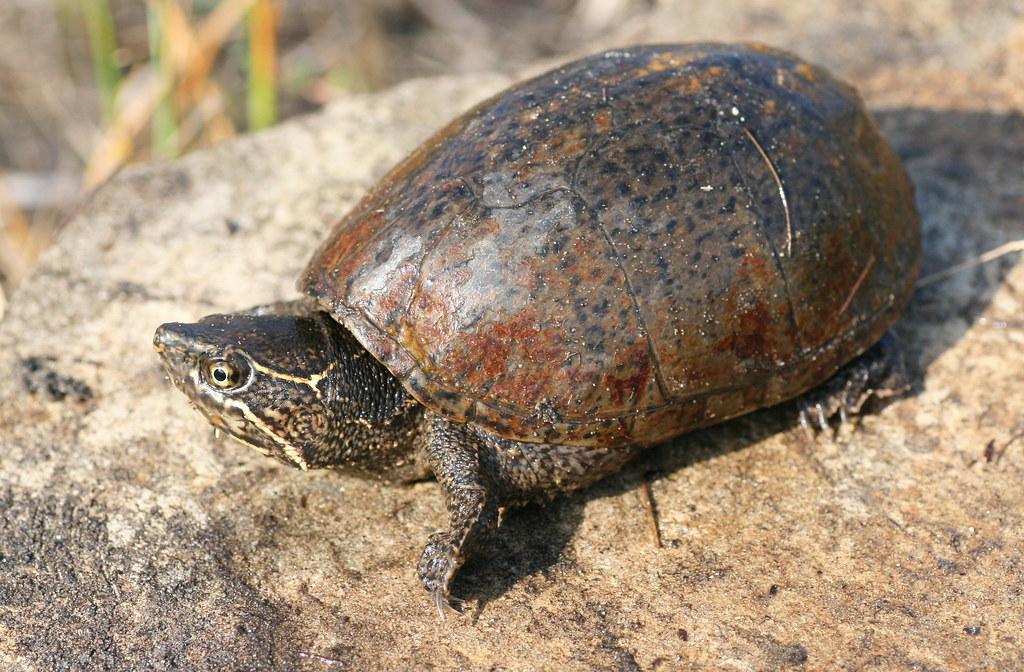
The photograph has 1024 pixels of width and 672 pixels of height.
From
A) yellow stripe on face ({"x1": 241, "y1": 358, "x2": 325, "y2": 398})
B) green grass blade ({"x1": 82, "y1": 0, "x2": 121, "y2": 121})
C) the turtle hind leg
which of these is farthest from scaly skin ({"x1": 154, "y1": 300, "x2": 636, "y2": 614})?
green grass blade ({"x1": 82, "y1": 0, "x2": 121, "y2": 121})

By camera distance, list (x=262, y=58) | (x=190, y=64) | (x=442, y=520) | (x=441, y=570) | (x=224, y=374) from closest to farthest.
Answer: (x=441, y=570)
(x=224, y=374)
(x=442, y=520)
(x=262, y=58)
(x=190, y=64)

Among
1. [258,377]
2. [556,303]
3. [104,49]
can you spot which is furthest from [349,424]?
[104,49]

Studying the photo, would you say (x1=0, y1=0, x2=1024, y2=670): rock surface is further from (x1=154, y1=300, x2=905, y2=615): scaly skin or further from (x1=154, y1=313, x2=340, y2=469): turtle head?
(x1=154, y1=313, x2=340, y2=469): turtle head

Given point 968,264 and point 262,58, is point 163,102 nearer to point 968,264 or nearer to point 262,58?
point 262,58

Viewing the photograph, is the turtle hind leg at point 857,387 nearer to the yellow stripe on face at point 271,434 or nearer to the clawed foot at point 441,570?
the clawed foot at point 441,570

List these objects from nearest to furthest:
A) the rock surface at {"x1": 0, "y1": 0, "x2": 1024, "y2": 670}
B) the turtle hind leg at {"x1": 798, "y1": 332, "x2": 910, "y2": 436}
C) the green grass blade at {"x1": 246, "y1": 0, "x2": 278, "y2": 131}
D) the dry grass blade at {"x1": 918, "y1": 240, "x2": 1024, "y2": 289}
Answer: the rock surface at {"x1": 0, "y1": 0, "x2": 1024, "y2": 670}, the turtle hind leg at {"x1": 798, "y1": 332, "x2": 910, "y2": 436}, the dry grass blade at {"x1": 918, "y1": 240, "x2": 1024, "y2": 289}, the green grass blade at {"x1": 246, "y1": 0, "x2": 278, "y2": 131}

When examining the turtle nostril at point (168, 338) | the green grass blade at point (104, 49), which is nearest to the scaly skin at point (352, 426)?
the turtle nostril at point (168, 338)
